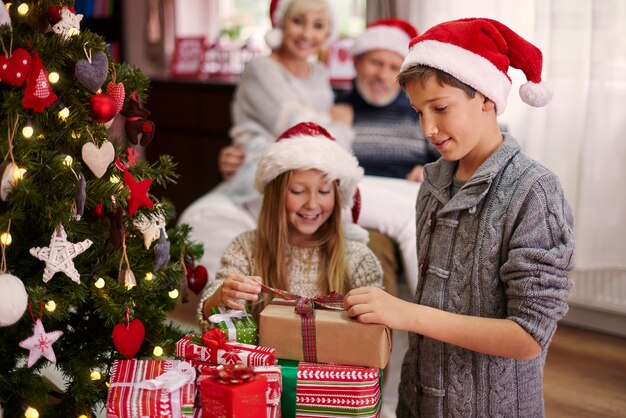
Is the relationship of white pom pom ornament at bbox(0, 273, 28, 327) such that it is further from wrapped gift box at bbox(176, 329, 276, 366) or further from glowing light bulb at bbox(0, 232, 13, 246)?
wrapped gift box at bbox(176, 329, 276, 366)

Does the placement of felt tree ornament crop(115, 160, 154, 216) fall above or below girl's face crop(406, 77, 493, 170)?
below

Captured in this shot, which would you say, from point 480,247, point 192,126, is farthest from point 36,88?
point 192,126

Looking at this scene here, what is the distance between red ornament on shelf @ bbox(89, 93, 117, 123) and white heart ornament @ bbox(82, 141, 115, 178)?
56 mm

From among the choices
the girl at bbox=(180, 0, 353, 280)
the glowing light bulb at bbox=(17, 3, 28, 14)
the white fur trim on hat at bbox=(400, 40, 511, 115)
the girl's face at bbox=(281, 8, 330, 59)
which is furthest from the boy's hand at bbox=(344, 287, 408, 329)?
the girl's face at bbox=(281, 8, 330, 59)

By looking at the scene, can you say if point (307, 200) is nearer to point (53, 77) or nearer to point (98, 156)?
point (98, 156)

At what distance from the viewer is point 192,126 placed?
4969 mm

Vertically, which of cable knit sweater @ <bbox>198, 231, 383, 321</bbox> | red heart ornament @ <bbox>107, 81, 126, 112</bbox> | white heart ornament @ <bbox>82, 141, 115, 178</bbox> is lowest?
cable knit sweater @ <bbox>198, 231, 383, 321</bbox>

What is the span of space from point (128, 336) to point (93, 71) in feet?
1.94

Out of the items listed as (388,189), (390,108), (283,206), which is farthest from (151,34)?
(283,206)

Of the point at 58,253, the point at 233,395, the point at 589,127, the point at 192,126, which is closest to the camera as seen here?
the point at 233,395

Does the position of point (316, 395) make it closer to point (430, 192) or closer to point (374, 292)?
point (374, 292)

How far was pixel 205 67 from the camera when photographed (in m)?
5.24

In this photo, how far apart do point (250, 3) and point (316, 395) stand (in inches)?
174

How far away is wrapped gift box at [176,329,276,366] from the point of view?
149cm
